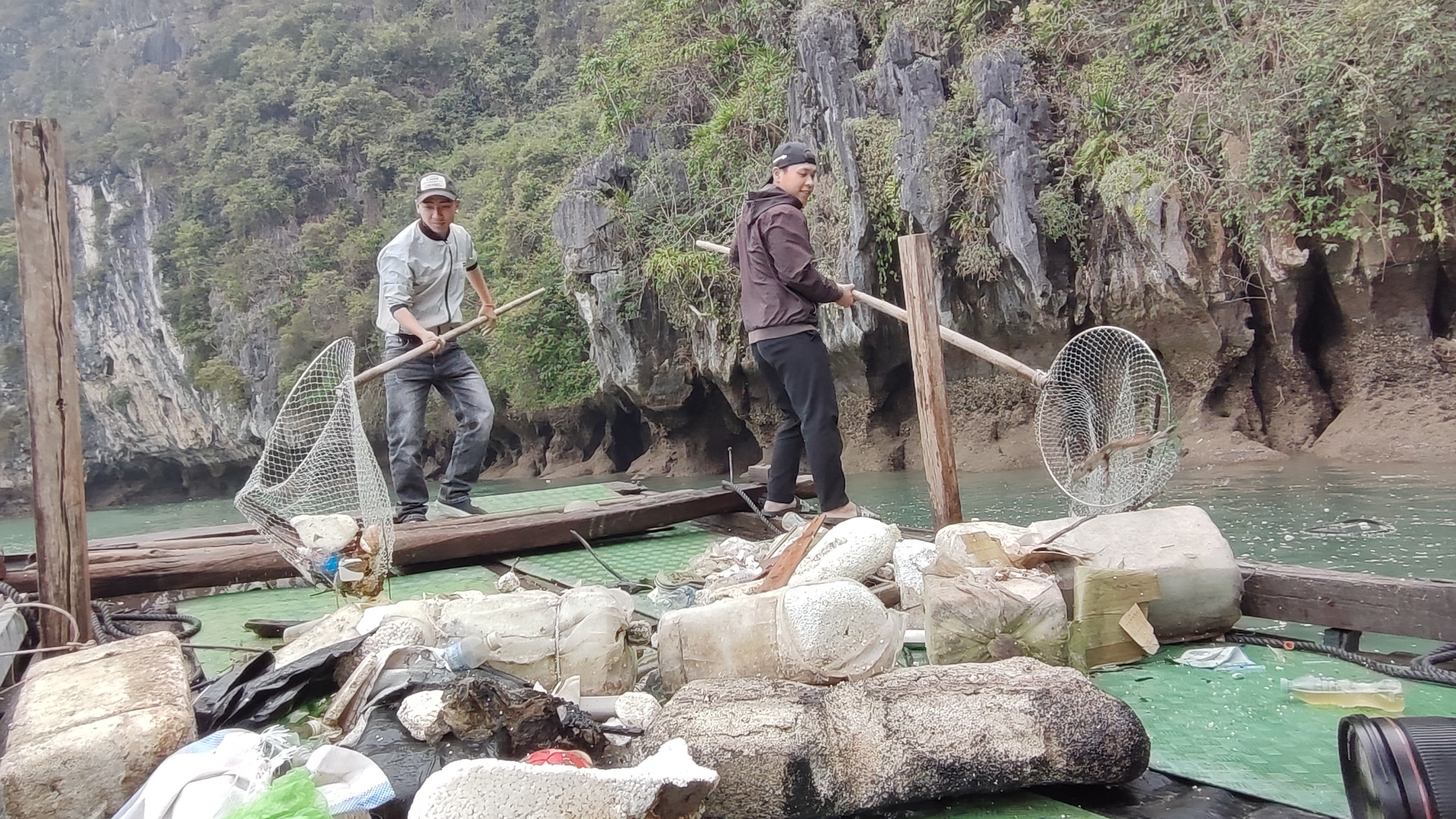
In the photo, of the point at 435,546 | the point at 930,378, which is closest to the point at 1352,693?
the point at 930,378

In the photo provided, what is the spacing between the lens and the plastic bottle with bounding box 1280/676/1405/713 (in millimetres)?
1853

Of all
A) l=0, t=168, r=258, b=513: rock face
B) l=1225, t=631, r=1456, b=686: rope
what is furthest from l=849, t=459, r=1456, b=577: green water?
l=0, t=168, r=258, b=513: rock face

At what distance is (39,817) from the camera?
60.4 inches

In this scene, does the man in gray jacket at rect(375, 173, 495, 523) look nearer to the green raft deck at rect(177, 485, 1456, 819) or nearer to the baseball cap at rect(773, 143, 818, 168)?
the baseball cap at rect(773, 143, 818, 168)

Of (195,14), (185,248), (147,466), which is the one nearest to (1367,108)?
(185,248)

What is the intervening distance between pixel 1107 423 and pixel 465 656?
2639mm

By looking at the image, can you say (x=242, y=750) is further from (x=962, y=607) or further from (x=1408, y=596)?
(x=1408, y=596)

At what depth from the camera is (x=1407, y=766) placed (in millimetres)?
1177

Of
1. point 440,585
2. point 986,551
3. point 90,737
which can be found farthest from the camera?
point 440,585

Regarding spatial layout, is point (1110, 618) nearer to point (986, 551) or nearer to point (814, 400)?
point (986, 551)

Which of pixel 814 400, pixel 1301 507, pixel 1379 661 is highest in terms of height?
pixel 814 400

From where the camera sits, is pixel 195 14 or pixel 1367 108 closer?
pixel 1367 108

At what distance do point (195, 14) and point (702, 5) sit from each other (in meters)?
34.7

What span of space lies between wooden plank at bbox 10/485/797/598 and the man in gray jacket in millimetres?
412
